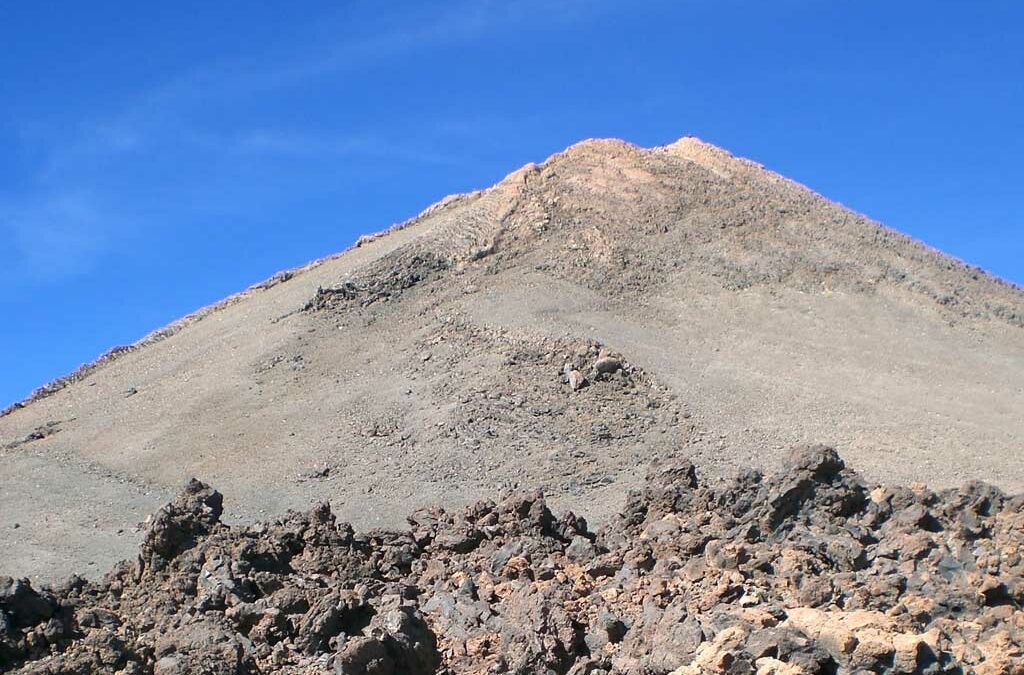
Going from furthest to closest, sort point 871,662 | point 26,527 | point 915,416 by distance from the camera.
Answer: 1. point 915,416
2. point 26,527
3. point 871,662

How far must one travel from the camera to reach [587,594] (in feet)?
35.9

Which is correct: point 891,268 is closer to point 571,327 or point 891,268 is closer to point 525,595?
point 571,327

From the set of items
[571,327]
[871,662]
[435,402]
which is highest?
[571,327]

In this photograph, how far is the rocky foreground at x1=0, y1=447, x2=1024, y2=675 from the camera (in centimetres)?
877

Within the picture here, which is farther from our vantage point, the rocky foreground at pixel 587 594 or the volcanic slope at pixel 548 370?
the volcanic slope at pixel 548 370

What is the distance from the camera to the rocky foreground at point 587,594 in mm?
8773

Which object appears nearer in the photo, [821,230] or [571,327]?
[571,327]

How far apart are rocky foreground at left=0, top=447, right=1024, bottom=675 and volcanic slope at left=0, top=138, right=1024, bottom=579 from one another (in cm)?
1021

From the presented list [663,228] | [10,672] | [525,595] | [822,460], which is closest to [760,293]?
[663,228]

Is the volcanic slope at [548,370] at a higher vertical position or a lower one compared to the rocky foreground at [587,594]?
higher

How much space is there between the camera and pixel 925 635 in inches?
342

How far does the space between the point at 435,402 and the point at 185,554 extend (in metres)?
16.1

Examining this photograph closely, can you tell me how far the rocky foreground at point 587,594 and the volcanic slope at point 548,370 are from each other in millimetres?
10207

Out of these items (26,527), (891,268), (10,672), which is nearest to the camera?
(10,672)
